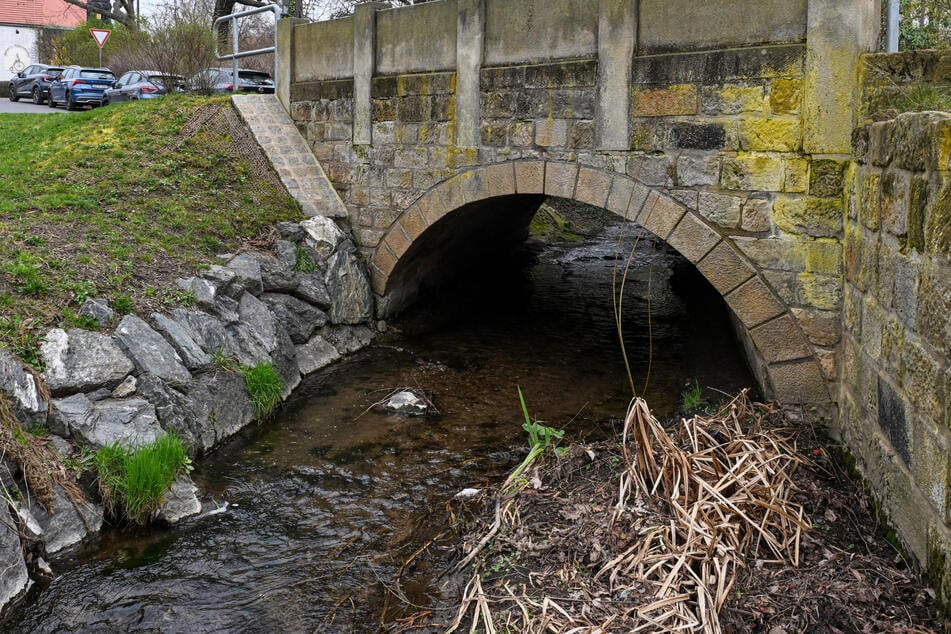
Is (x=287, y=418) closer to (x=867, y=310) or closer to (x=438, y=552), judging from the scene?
(x=438, y=552)

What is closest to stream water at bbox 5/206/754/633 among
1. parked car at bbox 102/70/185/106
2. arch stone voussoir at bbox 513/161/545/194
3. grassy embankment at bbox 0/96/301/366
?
arch stone voussoir at bbox 513/161/545/194

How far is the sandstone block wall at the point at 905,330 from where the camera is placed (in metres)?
3.66

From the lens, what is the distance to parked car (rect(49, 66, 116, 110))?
1994 cm

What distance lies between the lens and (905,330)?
425 cm

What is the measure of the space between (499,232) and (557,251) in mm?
3919

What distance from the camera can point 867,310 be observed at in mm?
5242

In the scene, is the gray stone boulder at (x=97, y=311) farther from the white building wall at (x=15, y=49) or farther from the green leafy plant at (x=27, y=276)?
the white building wall at (x=15, y=49)

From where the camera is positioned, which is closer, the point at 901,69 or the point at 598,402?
the point at 901,69

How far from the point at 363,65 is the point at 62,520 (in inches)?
240

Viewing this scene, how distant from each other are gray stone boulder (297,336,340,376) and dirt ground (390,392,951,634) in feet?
11.7

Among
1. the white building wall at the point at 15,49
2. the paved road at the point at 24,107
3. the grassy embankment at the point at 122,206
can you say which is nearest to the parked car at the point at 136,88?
the grassy embankment at the point at 122,206

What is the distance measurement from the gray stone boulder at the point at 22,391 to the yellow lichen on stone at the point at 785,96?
5.61m

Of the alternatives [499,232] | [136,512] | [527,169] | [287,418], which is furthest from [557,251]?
[136,512]

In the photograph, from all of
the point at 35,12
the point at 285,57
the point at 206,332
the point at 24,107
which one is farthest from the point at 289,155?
the point at 35,12
